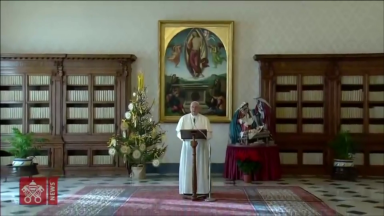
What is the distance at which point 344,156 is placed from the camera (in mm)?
10148

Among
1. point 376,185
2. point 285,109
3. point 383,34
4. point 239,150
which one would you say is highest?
point 383,34

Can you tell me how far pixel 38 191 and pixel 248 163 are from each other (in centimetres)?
420

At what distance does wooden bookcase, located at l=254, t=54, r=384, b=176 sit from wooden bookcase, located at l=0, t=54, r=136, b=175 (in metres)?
3.58

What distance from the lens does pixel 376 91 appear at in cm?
1072

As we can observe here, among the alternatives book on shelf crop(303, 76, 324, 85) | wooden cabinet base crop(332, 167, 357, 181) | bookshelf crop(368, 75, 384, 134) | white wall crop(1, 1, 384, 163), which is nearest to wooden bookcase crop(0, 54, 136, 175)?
white wall crop(1, 1, 384, 163)

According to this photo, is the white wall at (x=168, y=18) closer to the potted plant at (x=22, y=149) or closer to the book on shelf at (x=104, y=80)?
the book on shelf at (x=104, y=80)

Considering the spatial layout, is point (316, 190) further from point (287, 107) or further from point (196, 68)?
point (196, 68)

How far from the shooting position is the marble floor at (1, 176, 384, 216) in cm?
680

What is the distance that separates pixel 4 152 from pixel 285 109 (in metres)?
6.82

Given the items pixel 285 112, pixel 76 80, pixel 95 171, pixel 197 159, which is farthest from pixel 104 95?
pixel 285 112

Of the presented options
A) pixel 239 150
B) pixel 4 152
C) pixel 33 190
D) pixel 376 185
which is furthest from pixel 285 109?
pixel 4 152

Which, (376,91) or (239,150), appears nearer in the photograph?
(239,150)

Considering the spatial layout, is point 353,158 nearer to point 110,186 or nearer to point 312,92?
point 312,92

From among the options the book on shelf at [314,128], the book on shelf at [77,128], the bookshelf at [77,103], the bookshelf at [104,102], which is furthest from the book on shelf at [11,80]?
the book on shelf at [314,128]
